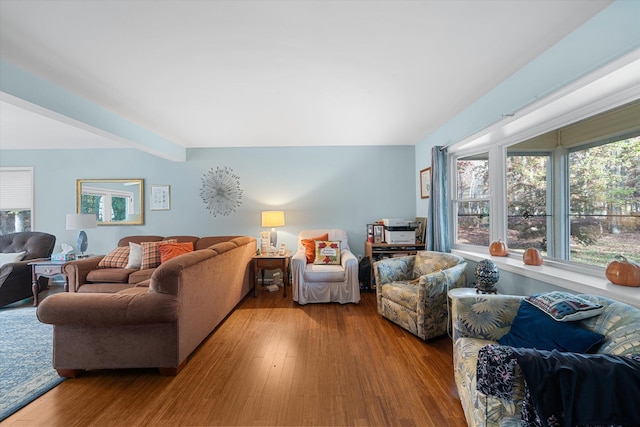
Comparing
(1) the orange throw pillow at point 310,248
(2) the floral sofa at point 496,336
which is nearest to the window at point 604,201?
(2) the floral sofa at point 496,336

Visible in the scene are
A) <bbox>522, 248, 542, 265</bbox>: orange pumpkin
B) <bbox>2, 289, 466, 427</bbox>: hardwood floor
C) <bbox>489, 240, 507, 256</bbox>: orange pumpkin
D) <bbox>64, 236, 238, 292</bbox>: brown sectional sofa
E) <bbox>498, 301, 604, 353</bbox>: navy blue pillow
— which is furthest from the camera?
<bbox>64, 236, 238, 292</bbox>: brown sectional sofa

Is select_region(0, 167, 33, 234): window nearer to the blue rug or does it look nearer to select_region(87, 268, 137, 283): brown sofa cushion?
the blue rug

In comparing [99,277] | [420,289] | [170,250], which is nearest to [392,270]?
[420,289]

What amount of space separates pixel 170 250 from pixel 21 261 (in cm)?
208

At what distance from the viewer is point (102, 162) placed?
4.25m

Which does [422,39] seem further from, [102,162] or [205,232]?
[102,162]

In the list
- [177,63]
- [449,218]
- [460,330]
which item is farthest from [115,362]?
[449,218]

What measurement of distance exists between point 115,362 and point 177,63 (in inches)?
90.3

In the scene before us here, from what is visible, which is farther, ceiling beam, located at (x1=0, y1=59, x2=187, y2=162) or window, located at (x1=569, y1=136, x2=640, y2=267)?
ceiling beam, located at (x1=0, y1=59, x2=187, y2=162)

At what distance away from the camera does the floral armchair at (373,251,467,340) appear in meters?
2.28

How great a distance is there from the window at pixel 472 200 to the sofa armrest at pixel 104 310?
3251 mm

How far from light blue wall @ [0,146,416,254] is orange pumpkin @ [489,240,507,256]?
1.72 meters

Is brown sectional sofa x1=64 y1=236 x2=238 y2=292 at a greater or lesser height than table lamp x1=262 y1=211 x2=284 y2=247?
lesser

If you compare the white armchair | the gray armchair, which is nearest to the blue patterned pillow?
the white armchair
